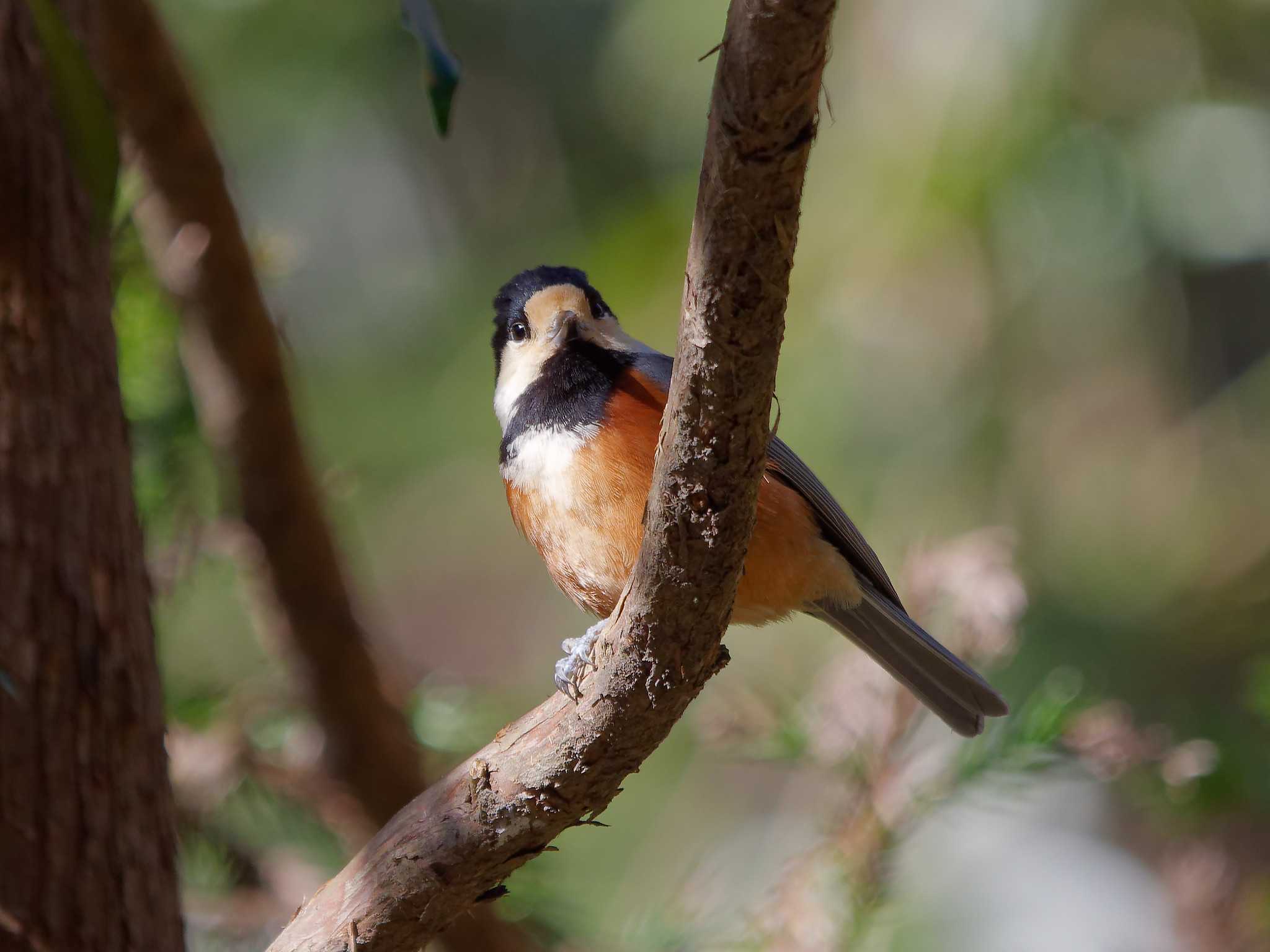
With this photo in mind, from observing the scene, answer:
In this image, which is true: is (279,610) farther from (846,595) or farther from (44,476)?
(846,595)

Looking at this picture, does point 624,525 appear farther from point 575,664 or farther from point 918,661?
point 918,661

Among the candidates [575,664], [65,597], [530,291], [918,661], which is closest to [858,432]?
[918,661]

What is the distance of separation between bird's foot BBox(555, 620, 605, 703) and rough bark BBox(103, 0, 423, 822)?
1.41 meters

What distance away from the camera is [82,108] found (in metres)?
2.52

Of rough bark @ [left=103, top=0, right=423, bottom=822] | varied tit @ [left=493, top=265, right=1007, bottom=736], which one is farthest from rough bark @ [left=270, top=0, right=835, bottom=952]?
rough bark @ [left=103, top=0, right=423, bottom=822]

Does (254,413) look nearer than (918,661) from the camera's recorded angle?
No

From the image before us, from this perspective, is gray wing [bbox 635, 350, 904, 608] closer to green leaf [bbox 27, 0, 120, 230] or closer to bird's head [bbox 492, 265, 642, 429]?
bird's head [bbox 492, 265, 642, 429]

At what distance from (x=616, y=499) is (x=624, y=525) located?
6 cm

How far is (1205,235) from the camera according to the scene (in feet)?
18.6

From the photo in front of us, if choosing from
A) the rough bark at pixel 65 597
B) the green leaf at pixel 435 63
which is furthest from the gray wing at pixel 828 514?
the rough bark at pixel 65 597

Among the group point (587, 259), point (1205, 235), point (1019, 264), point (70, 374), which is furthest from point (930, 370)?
point (70, 374)

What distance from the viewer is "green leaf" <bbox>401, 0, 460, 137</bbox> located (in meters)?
2.11

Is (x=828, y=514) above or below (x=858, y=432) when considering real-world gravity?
below

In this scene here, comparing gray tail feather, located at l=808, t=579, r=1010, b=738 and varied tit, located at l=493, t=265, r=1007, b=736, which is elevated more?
varied tit, located at l=493, t=265, r=1007, b=736
